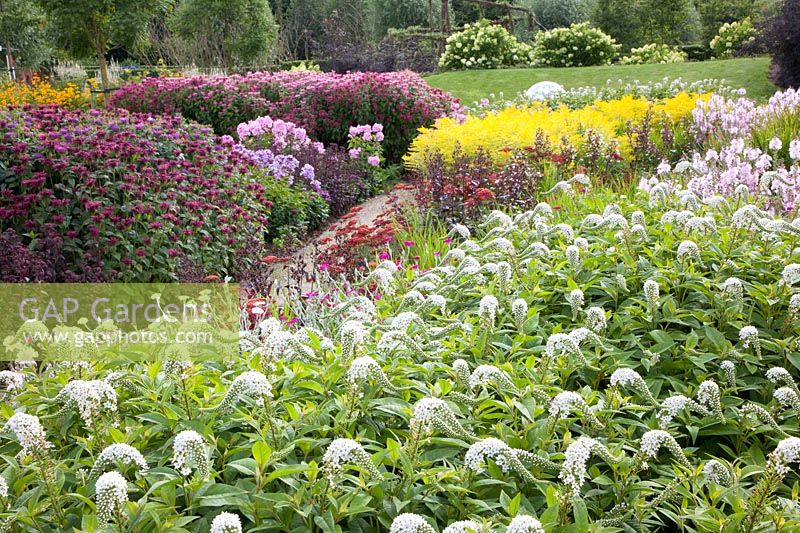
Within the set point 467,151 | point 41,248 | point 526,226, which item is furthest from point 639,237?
point 467,151

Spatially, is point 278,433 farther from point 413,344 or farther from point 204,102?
point 204,102

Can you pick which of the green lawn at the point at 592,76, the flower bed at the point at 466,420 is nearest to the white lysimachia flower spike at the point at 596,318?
the flower bed at the point at 466,420

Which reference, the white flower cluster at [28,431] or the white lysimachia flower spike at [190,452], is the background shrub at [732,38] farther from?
the white flower cluster at [28,431]

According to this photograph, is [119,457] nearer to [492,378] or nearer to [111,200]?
[492,378]

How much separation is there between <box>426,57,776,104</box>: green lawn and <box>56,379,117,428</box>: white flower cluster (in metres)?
15.8

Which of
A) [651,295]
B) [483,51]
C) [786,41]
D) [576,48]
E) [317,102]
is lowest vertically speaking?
[651,295]

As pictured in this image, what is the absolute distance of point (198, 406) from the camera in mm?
2010

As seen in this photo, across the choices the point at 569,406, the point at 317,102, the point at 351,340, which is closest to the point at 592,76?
the point at 317,102

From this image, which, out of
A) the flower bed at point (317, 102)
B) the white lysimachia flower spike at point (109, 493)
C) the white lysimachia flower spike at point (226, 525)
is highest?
the flower bed at point (317, 102)

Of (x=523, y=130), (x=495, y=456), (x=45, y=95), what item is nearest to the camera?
(x=495, y=456)

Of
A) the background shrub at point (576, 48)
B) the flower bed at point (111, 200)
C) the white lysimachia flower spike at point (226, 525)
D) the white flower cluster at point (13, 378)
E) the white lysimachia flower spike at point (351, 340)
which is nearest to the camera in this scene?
the white lysimachia flower spike at point (226, 525)

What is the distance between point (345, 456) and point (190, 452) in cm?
32

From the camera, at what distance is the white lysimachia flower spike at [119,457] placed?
62.2 inches

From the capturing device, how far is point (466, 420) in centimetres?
204
